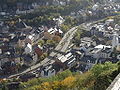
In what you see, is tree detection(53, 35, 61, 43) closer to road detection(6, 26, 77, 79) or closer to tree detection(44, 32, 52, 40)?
road detection(6, 26, 77, 79)

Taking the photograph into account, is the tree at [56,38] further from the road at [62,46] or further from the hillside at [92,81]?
the hillside at [92,81]

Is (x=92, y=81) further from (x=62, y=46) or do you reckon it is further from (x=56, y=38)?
(x=56, y=38)

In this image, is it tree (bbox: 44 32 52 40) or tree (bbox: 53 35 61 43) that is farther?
tree (bbox: 44 32 52 40)

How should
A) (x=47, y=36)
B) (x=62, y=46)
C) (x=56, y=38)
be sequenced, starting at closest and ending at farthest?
(x=62, y=46), (x=56, y=38), (x=47, y=36)

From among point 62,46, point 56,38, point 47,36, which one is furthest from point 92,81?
point 47,36

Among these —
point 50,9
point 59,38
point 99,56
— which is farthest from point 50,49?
point 50,9

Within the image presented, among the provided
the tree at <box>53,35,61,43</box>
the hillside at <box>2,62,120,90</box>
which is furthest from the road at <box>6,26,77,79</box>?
the hillside at <box>2,62,120,90</box>

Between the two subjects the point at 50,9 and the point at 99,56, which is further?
the point at 50,9

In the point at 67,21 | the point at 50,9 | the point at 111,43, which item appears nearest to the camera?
the point at 111,43

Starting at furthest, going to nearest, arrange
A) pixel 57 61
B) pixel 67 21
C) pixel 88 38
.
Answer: pixel 67 21 < pixel 88 38 < pixel 57 61

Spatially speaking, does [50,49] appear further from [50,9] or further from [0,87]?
[50,9]
